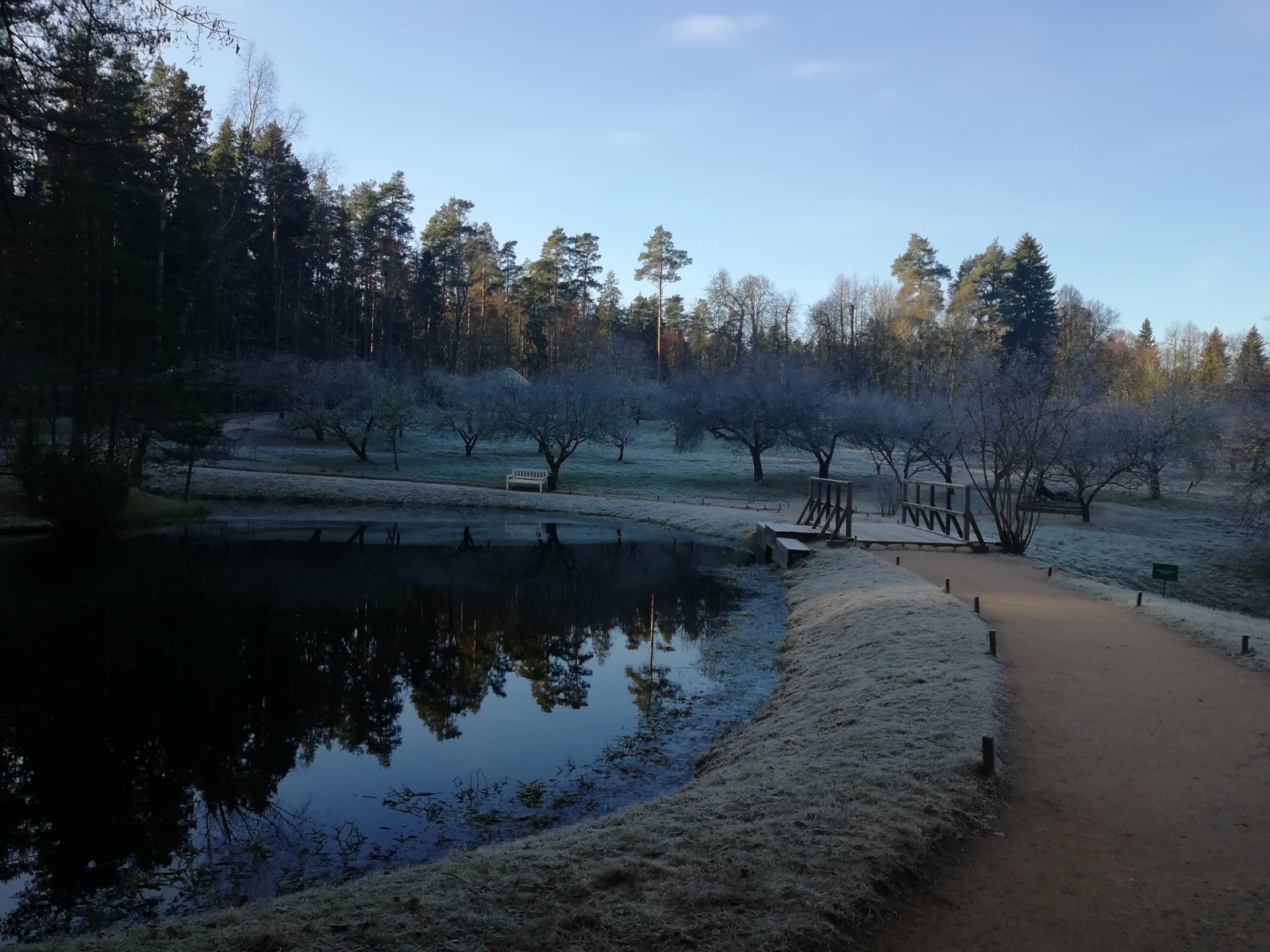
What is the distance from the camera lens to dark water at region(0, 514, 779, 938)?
646cm

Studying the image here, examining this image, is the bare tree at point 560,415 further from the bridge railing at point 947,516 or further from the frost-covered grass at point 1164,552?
the frost-covered grass at point 1164,552

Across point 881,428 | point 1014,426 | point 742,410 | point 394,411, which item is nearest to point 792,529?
point 1014,426

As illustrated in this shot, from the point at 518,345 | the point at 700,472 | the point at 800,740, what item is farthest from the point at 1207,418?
the point at 518,345

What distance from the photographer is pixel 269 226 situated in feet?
170

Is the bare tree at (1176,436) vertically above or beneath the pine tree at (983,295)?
beneath

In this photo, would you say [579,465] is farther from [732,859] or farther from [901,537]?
[732,859]

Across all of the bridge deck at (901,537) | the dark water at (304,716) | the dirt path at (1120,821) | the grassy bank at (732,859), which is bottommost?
the dark water at (304,716)

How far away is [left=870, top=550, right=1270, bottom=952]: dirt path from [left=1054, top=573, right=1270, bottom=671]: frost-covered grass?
366 millimetres

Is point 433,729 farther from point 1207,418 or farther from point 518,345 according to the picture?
point 518,345

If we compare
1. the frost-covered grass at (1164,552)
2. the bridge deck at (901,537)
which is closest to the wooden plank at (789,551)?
the bridge deck at (901,537)

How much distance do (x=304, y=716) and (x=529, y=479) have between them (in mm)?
28113

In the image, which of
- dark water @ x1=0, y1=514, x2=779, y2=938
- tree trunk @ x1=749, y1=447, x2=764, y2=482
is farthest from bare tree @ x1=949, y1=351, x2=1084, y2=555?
tree trunk @ x1=749, y1=447, x2=764, y2=482

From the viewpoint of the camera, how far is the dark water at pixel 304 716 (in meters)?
6.46

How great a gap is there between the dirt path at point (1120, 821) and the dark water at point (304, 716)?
3.34 metres
